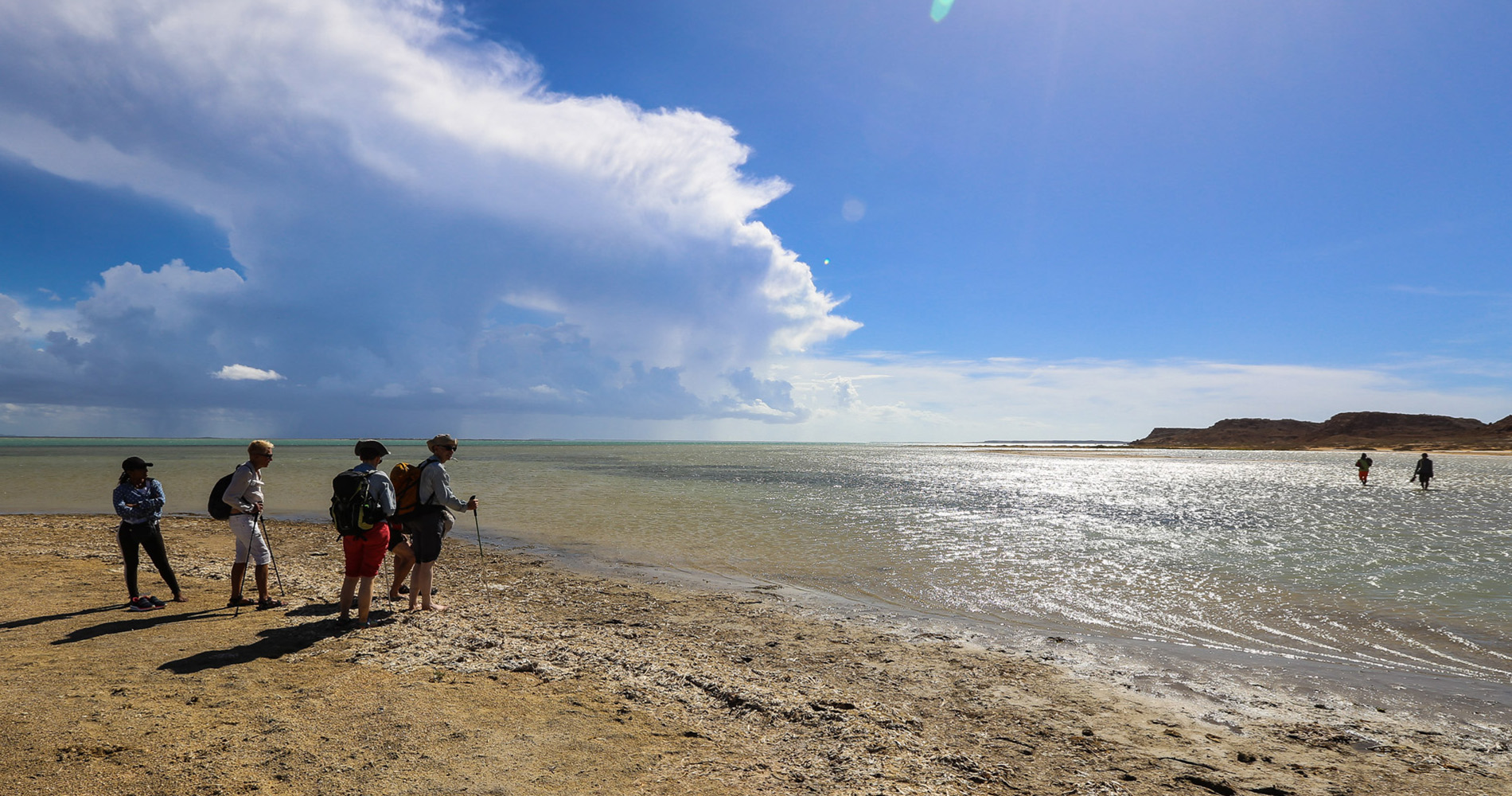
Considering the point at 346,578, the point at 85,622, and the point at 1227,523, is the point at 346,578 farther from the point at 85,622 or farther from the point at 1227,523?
the point at 1227,523

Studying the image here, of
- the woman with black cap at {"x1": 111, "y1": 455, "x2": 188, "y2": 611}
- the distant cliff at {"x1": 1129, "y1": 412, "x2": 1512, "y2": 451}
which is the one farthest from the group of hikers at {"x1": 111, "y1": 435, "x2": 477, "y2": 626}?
the distant cliff at {"x1": 1129, "y1": 412, "x2": 1512, "y2": 451}

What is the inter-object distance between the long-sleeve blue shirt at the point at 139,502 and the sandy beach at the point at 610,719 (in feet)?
4.03

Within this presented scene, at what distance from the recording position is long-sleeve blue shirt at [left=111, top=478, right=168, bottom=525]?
8.38m

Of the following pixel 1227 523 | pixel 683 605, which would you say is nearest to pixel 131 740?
pixel 683 605

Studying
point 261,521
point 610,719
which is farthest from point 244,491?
point 610,719

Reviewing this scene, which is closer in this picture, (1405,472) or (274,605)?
(274,605)

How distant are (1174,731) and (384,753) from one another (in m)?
6.30

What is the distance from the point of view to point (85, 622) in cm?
779

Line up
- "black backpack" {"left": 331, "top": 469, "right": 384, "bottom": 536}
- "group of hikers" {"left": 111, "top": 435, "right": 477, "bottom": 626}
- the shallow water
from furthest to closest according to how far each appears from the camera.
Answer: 1. the shallow water
2. "group of hikers" {"left": 111, "top": 435, "right": 477, "bottom": 626}
3. "black backpack" {"left": 331, "top": 469, "right": 384, "bottom": 536}

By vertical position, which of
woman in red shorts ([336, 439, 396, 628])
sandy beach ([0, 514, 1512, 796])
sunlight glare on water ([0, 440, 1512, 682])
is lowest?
sunlight glare on water ([0, 440, 1512, 682])

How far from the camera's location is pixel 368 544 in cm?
768

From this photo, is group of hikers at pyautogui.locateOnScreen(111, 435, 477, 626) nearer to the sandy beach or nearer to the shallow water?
the sandy beach

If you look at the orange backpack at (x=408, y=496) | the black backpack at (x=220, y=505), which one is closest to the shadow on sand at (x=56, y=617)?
the black backpack at (x=220, y=505)

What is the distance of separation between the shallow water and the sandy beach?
273 cm
